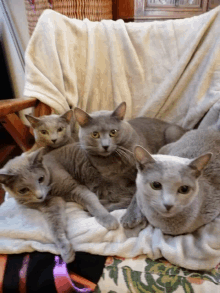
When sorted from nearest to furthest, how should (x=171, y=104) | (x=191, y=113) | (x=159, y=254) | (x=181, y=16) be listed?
(x=159, y=254)
(x=191, y=113)
(x=171, y=104)
(x=181, y=16)

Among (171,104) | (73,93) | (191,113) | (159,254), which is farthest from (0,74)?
(159,254)

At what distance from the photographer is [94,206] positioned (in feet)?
3.13

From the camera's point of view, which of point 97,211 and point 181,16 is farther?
point 181,16

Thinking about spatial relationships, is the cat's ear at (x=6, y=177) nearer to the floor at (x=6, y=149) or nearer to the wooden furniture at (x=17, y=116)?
the wooden furniture at (x=17, y=116)

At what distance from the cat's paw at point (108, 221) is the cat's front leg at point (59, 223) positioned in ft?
0.45

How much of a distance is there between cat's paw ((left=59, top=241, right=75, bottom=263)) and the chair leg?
708 mm

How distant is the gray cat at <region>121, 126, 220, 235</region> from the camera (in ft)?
2.31

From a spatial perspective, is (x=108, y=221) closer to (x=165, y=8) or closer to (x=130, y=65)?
(x=130, y=65)

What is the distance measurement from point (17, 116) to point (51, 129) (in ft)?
0.75

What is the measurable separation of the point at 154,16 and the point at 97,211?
54.0 inches

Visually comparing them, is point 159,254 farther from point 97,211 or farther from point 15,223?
point 15,223

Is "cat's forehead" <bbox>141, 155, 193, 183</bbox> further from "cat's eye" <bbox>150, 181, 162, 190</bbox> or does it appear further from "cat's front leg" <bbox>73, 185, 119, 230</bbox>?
"cat's front leg" <bbox>73, 185, 119, 230</bbox>

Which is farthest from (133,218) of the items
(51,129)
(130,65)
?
(130,65)

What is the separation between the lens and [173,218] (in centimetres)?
78
